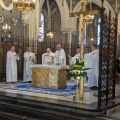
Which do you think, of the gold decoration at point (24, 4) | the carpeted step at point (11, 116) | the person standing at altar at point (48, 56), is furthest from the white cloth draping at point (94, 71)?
the carpeted step at point (11, 116)

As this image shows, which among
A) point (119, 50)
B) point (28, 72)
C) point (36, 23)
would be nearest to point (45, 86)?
point (28, 72)

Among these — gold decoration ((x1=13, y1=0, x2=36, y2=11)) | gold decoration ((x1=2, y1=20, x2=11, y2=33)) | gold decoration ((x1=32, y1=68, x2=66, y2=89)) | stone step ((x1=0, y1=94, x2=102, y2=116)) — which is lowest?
stone step ((x1=0, y1=94, x2=102, y2=116))

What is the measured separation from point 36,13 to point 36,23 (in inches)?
27.1

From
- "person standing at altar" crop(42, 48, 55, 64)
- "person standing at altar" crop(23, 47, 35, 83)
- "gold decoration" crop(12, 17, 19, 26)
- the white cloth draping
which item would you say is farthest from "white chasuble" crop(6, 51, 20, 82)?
"gold decoration" crop(12, 17, 19, 26)

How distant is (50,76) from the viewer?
1082cm

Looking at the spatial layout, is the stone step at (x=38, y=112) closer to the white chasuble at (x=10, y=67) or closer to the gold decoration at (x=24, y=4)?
the gold decoration at (x=24, y=4)

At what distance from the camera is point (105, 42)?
7.54 metres

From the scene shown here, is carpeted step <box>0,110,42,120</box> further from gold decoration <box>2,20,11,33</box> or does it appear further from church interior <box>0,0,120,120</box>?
gold decoration <box>2,20,11,33</box>

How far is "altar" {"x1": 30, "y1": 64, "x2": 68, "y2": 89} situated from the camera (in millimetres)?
10688

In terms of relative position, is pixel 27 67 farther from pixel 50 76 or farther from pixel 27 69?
pixel 50 76

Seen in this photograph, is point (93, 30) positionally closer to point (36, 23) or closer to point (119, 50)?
point (119, 50)

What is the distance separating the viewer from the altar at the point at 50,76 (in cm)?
1069

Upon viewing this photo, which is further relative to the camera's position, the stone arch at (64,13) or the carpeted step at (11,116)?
the stone arch at (64,13)

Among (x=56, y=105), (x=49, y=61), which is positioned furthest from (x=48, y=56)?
(x=56, y=105)
